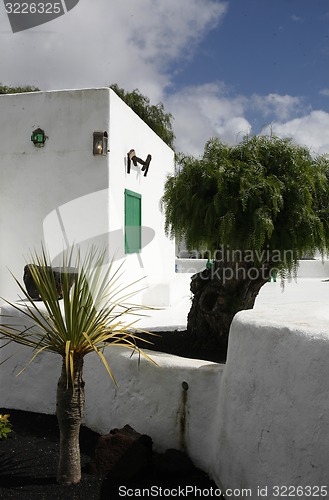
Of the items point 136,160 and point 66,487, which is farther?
point 136,160

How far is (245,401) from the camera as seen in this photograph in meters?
3.21

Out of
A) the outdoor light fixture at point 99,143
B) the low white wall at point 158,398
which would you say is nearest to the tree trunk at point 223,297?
the low white wall at point 158,398

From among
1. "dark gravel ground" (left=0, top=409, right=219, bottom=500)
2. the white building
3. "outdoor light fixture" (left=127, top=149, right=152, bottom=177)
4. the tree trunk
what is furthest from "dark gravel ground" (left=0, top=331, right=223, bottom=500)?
"outdoor light fixture" (left=127, top=149, right=152, bottom=177)

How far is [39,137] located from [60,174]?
61cm

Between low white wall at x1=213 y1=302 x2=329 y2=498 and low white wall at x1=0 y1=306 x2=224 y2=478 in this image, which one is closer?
low white wall at x1=213 y1=302 x2=329 y2=498

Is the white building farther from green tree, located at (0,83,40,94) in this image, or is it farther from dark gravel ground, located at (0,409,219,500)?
green tree, located at (0,83,40,94)

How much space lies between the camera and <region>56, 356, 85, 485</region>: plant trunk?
3.49 meters

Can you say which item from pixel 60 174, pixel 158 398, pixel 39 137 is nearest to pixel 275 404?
pixel 158 398

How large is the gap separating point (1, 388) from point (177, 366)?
2.24 m

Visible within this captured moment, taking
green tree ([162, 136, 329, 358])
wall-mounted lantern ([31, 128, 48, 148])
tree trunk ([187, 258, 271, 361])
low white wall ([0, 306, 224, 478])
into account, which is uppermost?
wall-mounted lantern ([31, 128, 48, 148])

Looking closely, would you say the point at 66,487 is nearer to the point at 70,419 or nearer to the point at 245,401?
the point at 70,419

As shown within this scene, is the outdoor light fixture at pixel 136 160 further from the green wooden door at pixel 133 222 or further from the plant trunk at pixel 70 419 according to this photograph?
the plant trunk at pixel 70 419

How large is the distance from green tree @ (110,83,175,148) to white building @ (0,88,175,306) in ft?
46.1

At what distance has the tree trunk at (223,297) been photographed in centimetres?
480
